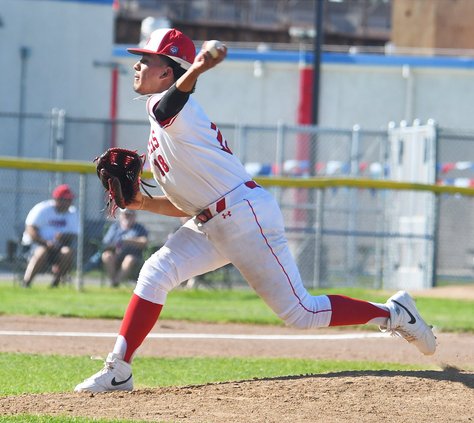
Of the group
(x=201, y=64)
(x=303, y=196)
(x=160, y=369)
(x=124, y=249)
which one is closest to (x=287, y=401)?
(x=201, y=64)

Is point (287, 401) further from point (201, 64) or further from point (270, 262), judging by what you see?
point (201, 64)

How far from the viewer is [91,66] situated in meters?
22.4

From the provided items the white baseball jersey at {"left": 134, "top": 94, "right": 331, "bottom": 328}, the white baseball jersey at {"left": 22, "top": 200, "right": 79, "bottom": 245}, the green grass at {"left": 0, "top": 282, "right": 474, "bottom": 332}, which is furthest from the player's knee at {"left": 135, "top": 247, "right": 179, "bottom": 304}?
the white baseball jersey at {"left": 22, "top": 200, "right": 79, "bottom": 245}

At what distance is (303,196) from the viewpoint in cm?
1805

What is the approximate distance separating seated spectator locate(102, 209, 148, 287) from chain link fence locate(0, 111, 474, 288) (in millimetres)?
151

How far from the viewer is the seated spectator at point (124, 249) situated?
48.4ft

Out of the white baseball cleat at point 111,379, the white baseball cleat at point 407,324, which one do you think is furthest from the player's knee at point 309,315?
the white baseball cleat at point 111,379

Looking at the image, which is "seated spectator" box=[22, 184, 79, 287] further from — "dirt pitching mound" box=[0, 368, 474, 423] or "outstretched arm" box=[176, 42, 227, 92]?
"outstretched arm" box=[176, 42, 227, 92]

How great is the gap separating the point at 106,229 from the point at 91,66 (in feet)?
25.2

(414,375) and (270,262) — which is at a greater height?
(270,262)

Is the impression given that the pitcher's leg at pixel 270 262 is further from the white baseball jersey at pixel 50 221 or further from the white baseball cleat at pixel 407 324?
the white baseball jersey at pixel 50 221

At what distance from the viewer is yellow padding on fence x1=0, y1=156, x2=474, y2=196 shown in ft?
47.3

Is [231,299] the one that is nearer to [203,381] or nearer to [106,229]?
[106,229]

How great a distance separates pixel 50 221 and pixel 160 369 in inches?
293
